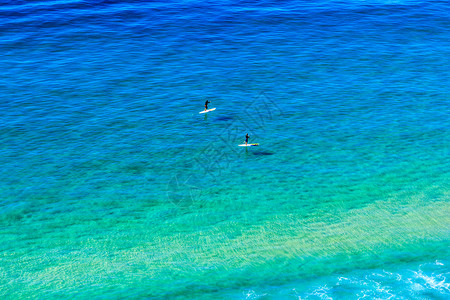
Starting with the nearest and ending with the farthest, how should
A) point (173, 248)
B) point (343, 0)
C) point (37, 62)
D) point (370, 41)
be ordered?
point (173, 248), point (37, 62), point (370, 41), point (343, 0)

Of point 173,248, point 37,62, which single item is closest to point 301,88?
point 173,248

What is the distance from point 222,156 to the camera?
66250mm

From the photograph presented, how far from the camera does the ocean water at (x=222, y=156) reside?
4731 cm

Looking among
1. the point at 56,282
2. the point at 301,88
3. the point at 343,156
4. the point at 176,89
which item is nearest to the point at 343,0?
the point at 301,88

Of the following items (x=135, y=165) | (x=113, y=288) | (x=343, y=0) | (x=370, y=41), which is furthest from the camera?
(x=343, y=0)

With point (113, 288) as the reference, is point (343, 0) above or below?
above

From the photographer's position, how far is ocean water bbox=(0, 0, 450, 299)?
47.3 metres

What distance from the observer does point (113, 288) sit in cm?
4541

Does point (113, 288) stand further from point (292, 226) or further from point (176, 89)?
point (176, 89)

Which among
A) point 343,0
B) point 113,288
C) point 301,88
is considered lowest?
point 113,288

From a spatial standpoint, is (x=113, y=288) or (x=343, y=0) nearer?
(x=113, y=288)

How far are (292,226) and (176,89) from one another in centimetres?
3936

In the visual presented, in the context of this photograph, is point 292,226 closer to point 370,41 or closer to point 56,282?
point 56,282

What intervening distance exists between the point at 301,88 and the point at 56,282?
5337cm
